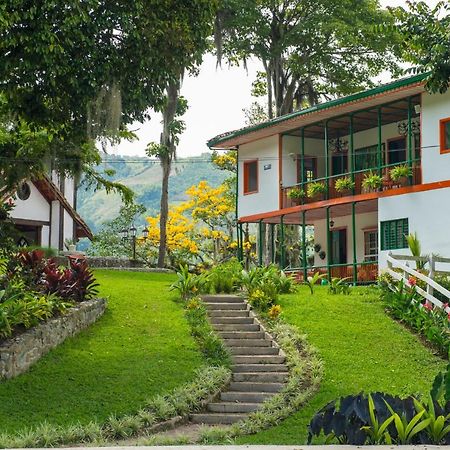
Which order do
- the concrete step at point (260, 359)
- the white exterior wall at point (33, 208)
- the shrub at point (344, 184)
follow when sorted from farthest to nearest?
1. the white exterior wall at point (33, 208)
2. the shrub at point (344, 184)
3. the concrete step at point (260, 359)

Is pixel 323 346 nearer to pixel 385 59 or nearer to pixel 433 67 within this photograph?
pixel 433 67

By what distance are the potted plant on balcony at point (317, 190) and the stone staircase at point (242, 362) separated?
8089 millimetres

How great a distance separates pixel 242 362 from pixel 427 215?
31.7 ft

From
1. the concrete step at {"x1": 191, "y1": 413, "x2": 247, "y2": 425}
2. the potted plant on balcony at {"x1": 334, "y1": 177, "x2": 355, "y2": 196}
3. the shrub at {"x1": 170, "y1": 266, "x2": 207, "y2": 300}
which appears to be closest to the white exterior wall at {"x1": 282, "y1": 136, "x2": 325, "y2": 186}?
the potted plant on balcony at {"x1": 334, "y1": 177, "x2": 355, "y2": 196}

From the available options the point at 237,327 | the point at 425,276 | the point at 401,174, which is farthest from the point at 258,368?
the point at 401,174

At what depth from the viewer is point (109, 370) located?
51.5 feet

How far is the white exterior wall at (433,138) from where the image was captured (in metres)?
24.6

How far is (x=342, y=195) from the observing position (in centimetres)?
2853

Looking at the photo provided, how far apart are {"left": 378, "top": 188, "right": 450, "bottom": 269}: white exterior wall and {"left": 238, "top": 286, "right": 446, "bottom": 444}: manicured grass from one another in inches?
129

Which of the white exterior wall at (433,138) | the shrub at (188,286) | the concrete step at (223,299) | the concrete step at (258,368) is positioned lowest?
the concrete step at (258,368)

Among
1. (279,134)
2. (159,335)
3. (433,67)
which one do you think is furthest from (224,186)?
(433,67)

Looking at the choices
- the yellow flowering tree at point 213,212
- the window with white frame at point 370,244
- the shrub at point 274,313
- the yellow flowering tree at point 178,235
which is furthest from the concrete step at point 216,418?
the yellow flowering tree at point 213,212

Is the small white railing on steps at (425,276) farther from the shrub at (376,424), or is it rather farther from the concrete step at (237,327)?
the shrub at (376,424)

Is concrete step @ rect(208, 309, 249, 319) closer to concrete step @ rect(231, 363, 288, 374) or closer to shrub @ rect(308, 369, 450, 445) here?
concrete step @ rect(231, 363, 288, 374)
